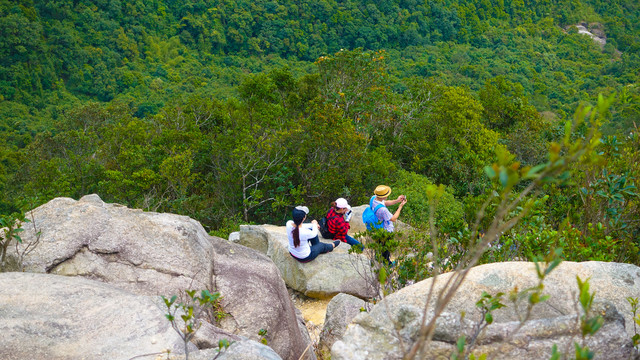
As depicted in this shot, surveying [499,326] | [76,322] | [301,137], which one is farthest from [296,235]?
[301,137]

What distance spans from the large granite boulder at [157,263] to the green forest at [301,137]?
108 centimetres

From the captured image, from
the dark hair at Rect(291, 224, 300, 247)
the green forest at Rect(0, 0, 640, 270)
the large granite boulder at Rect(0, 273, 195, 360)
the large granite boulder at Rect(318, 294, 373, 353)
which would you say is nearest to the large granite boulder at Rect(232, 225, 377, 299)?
the dark hair at Rect(291, 224, 300, 247)

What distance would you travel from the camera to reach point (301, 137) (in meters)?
14.8

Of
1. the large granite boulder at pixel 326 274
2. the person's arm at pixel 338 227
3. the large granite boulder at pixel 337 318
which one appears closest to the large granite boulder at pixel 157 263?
the large granite boulder at pixel 337 318

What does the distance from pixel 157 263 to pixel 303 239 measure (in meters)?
2.45

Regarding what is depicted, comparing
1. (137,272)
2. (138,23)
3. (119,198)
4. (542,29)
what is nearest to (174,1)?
(138,23)

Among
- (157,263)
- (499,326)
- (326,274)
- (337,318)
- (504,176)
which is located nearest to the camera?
(504,176)

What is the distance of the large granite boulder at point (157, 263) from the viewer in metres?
5.56

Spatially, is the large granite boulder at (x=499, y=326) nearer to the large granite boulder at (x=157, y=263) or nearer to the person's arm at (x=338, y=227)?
the large granite boulder at (x=157, y=263)

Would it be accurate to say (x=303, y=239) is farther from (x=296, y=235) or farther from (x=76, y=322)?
(x=76, y=322)

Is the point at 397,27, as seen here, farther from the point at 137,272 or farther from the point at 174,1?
the point at 137,272

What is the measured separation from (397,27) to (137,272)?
289ft

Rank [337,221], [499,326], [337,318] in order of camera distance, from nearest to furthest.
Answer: [499,326]
[337,318]
[337,221]

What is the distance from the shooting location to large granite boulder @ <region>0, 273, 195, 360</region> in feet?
12.0
